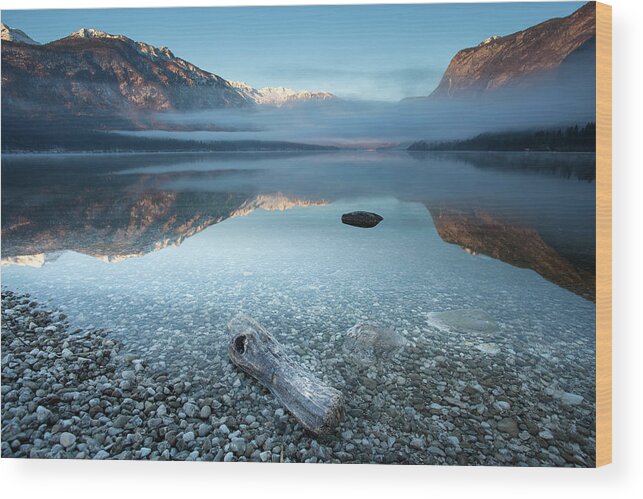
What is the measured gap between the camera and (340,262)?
6.44 m

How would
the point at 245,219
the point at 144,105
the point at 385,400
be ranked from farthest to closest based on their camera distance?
the point at 245,219
the point at 144,105
the point at 385,400

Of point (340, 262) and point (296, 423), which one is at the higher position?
point (340, 262)

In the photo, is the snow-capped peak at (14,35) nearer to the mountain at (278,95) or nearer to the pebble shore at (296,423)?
the mountain at (278,95)

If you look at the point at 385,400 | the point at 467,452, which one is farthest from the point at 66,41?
the point at 467,452

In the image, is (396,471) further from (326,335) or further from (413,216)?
(413,216)

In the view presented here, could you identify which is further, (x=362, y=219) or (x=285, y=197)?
(x=362, y=219)

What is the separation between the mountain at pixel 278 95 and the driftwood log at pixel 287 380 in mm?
3220

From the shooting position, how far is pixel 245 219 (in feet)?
22.5

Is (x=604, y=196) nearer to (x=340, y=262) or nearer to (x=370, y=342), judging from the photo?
(x=370, y=342)

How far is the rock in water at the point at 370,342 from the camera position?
4137 millimetres

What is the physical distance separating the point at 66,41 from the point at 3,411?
436cm

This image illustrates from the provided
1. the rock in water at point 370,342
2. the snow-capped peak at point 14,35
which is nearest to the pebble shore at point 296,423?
the rock in water at point 370,342

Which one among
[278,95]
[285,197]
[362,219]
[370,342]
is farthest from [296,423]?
[362,219]

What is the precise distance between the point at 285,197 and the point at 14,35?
401cm
